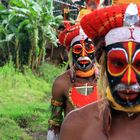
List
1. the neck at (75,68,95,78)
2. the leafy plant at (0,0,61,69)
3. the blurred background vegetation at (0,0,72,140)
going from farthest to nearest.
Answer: the leafy plant at (0,0,61,69)
the blurred background vegetation at (0,0,72,140)
the neck at (75,68,95,78)

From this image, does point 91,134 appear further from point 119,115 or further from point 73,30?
point 73,30

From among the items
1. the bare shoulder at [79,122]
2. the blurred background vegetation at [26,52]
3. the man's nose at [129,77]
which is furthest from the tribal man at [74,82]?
the blurred background vegetation at [26,52]

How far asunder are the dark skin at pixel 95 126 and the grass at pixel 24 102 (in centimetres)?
606

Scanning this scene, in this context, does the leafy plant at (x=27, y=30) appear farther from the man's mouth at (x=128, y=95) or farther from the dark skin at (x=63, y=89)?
the man's mouth at (x=128, y=95)

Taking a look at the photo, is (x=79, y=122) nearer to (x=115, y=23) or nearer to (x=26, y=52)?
(x=115, y=23)

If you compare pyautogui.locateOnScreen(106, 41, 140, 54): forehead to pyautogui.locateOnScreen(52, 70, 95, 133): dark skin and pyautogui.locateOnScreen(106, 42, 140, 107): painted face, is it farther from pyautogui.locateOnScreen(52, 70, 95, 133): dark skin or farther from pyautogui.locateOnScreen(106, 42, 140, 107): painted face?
pyautogui.locateOnScreen(52, 70, 95, 133): dark skin

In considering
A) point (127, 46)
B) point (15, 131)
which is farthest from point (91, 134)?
point (15, 131)

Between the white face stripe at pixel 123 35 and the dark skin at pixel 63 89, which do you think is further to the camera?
the dark skin at pixel 63 89

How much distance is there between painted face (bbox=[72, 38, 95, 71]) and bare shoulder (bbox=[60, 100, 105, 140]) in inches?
110

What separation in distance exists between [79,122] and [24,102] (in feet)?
29.7

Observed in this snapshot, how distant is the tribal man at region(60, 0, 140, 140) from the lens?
9.09 ft

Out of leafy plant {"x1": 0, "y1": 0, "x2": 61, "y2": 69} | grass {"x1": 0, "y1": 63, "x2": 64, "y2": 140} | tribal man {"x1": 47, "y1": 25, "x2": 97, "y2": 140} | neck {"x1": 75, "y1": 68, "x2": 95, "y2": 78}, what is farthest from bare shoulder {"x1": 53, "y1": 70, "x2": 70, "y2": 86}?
leafy plant {"x1": 0, "y1": 0, "x2": 61, "y2": 69}

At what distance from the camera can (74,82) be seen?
5680 mm

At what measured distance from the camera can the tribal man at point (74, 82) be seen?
18.2 feet
